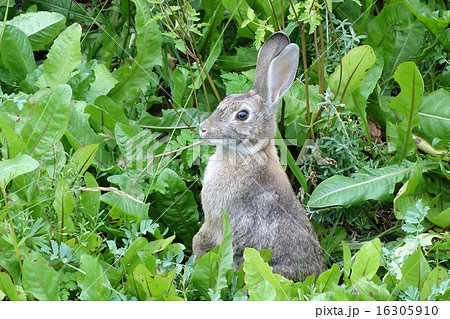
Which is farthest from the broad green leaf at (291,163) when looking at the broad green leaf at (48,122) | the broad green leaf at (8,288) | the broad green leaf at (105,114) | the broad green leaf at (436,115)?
the broad green leaf at (8,288)

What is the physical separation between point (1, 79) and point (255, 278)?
250cm

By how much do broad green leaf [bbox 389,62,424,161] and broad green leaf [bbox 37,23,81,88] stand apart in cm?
197

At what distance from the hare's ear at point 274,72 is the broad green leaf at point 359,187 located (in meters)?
0.62

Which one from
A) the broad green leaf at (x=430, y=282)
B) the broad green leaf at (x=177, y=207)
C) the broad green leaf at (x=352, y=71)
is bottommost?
the broad green leaf at (x=177, y=207)

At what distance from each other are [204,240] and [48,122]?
1.09m

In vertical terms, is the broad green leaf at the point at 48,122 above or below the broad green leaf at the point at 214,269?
above

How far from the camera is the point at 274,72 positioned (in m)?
4.73

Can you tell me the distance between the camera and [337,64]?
5543 mm

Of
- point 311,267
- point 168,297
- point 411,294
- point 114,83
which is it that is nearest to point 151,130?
point 114,83

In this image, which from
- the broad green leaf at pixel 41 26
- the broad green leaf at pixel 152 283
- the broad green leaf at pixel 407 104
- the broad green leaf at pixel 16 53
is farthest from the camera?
the broad green leaf at pixel 41 26

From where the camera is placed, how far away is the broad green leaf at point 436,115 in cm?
538

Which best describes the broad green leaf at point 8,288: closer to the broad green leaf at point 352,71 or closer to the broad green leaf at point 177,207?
the broad green leaf at point 177,207

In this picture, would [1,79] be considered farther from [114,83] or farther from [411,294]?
[411,294]

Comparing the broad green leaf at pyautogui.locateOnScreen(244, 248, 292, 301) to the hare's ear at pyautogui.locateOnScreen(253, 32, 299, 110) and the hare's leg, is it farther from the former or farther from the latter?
the hare's ear at pyautogui.locateOnScreen(253, 32, 299, 110)
